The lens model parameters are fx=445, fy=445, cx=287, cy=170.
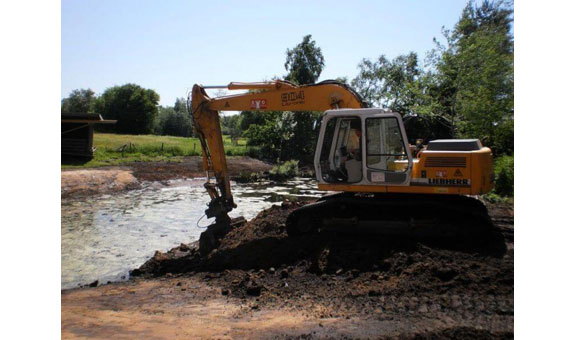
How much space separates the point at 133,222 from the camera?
42.8ft

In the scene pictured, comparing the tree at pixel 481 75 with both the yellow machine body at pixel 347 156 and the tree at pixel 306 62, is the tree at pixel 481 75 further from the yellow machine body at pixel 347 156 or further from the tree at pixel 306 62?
the tree at pixel 306 62

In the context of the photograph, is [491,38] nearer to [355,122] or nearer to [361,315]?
[355,122]

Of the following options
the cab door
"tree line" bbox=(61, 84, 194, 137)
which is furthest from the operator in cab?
"tree line" bbox=(61, 84, 194, 137)

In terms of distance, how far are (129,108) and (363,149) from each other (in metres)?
44.7

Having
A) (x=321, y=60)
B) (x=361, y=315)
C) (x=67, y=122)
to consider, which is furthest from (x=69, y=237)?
(x=321, y=60)

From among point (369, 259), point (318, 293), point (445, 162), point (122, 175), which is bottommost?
point (318, 293)

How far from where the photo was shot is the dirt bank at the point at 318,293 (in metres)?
5.05

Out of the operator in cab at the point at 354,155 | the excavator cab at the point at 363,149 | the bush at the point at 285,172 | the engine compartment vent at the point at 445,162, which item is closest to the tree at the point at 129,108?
the bush at the point at 285,172

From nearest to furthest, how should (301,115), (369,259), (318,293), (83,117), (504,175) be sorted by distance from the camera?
(318,293), (369,259), (504,175), (83,117), (301,115)

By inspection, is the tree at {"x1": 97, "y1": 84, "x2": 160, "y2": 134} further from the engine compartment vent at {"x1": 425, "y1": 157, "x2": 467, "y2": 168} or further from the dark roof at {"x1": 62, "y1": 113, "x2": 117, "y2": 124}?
the engine compartment vent at {"x1": 425, "y1": 157, "x2": 467, "y2": 168}

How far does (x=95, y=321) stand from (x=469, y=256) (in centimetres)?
525

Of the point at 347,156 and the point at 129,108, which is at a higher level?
the point at 129,108

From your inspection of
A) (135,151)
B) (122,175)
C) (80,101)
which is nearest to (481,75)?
(122,175)

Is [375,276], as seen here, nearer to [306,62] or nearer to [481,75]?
[481,75]
